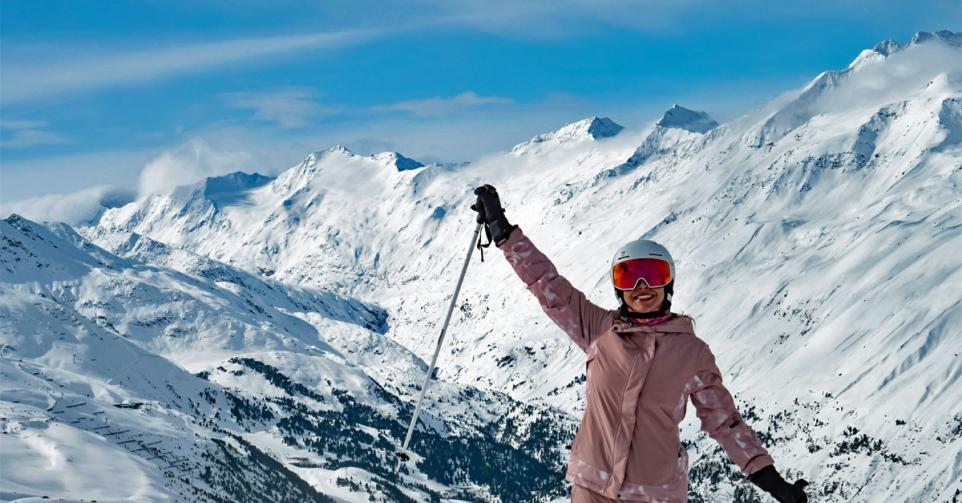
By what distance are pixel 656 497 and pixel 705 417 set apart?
0.89 metres

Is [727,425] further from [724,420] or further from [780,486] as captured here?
[780,486]

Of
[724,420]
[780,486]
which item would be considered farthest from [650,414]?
[780,486]

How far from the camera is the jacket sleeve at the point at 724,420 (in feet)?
27.2

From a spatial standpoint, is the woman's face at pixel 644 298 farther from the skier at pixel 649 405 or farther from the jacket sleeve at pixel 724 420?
the jacket sleeve at pixel 724 420

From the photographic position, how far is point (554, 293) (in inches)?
350

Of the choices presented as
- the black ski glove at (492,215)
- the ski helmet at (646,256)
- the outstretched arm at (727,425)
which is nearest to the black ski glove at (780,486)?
the outstretched arm at (727,425)

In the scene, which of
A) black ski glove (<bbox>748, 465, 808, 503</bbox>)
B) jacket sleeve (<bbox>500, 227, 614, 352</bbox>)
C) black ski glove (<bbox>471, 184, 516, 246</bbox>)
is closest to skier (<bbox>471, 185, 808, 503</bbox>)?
black ski glove (<bbox>748, 465, 808, 503</bbox>)

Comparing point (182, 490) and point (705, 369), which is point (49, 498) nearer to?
point (182, 490)

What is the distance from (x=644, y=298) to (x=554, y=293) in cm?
89

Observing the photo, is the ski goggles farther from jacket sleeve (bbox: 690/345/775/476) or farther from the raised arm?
jacket sleeve (bbox: 690/345/775/476)

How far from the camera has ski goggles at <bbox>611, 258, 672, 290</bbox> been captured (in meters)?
8.55

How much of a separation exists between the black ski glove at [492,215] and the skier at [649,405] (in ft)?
4.17

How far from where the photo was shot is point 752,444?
27.2ft

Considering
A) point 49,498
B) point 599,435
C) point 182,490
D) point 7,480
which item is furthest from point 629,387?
A: point 182,490
